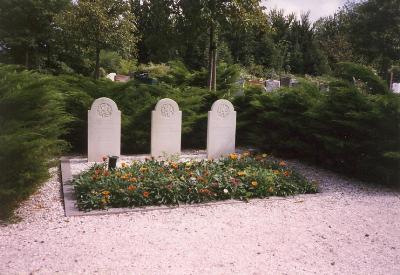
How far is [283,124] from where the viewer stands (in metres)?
8.90

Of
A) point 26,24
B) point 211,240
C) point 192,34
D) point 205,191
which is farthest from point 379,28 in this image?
point 211,240

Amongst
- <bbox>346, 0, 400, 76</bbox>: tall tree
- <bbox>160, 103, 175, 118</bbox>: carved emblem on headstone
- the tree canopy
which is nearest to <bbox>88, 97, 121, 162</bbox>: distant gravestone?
<bbox>160, 103, 175, 118</bbox>: carved emblem on headstone

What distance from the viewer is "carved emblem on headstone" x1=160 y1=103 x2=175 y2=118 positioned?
26.7 feet

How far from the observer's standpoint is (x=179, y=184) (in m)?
5.95

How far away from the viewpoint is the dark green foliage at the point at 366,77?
7566 mm

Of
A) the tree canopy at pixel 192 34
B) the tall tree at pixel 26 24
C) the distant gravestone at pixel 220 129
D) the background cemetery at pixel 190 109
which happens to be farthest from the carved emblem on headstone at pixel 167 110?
the tall tree at pixel 26 24

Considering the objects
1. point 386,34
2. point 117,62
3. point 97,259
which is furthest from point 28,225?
point 117,62

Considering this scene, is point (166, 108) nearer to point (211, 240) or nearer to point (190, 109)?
point (190, 109)

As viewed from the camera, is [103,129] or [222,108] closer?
[103,129]

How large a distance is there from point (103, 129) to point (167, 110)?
126cm

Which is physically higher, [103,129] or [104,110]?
[104,110]

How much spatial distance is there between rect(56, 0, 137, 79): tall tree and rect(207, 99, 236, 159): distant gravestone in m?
7.68

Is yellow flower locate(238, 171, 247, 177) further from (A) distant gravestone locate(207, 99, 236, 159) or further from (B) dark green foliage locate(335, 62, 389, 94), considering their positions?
(B) dark green foliage locate(335, 62, 389, 94)

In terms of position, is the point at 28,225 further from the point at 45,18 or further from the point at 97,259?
the point at 45,18
